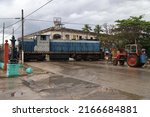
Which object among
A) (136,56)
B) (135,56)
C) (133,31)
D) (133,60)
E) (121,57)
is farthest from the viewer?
(133,31)

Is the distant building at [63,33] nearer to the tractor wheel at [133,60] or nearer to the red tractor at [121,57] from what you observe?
the red tractor at [121,57]

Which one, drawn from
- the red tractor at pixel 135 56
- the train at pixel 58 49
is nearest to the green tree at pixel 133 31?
the train at pixel 58 49

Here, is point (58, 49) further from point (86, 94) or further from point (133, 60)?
point (86, 94)

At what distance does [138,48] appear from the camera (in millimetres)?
29312

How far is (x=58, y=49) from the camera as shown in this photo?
150 ft

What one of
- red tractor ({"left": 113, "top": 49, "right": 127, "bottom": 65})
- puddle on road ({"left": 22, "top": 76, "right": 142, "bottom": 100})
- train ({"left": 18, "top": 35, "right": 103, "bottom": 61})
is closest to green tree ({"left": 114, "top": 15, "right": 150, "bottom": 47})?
train ({"left": 18, "top": 35, "right": 103, "bottom": 61})

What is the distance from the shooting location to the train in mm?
44094

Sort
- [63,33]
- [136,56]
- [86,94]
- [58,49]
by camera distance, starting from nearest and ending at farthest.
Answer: [86,94] < [136,56] < [58,49] < [63,33]

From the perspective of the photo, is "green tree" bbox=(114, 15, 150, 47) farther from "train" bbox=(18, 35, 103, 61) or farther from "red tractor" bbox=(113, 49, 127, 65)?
"red tractor" bbox=(113, 49, 127, 65)

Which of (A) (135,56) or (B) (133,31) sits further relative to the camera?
(B) (133,31)

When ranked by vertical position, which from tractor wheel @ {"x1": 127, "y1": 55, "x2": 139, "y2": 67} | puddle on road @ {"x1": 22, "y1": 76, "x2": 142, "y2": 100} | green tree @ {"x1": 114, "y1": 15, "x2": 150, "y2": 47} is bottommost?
puddle on road @ {"x1": 22, "y1": 76, "x2": 142, "y2": 100}

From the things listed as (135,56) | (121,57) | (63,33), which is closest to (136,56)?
(135,56)

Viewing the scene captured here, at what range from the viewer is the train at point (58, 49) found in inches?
1736

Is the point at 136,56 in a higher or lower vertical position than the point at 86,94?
higher
